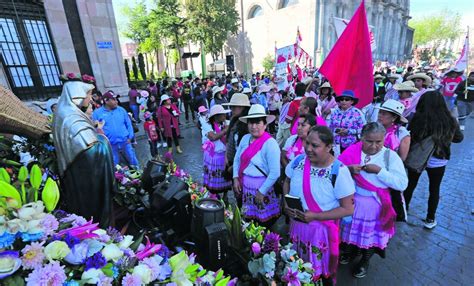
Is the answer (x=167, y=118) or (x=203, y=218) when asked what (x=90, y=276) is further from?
(x=167, y=118)

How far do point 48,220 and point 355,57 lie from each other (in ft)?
13.7

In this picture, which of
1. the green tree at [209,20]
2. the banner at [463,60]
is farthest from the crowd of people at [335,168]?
the green tree at [209,20]

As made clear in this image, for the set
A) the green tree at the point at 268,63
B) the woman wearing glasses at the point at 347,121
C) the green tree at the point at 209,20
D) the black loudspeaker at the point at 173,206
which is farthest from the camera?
the green tree at the point at 268,63

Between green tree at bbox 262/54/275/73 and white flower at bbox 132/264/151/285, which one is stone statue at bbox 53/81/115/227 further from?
green tree at bbox 262/54/275/73

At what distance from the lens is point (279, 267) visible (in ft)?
6.38

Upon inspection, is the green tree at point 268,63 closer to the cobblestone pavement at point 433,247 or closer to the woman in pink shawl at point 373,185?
the cobblestone pavement at point 433,247

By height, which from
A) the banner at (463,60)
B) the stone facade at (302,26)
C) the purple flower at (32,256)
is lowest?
the purple flower at (32,256)

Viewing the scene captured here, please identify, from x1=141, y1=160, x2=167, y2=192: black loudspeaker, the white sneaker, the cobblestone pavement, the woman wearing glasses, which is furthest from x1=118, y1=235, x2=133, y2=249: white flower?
the white sneaker

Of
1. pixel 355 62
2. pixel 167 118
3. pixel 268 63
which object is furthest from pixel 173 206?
pixel 268 63

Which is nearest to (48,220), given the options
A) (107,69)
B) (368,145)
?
(368,145)

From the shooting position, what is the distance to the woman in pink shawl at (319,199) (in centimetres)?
216

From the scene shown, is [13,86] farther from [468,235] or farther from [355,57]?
[468,235]

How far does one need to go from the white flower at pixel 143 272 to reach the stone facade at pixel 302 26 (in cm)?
2596

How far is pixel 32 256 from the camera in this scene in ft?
3.30
